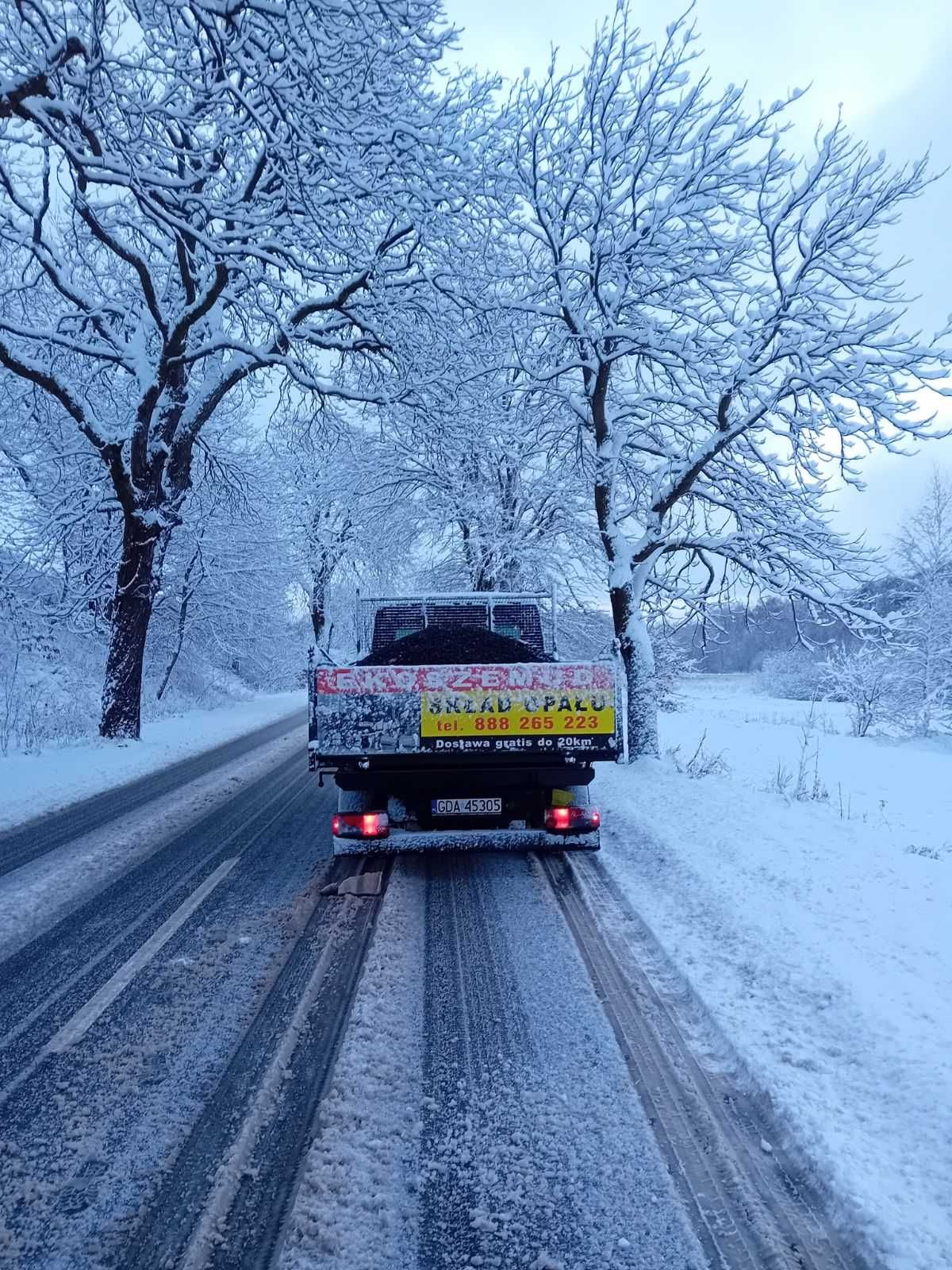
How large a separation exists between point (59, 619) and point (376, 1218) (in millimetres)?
16269

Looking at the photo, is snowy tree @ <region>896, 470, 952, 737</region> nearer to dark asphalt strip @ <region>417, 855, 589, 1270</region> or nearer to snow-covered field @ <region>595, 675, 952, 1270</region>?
snow-covered field @ <region>595, 675, 952, 1270</region>

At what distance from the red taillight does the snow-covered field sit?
22.1 inches

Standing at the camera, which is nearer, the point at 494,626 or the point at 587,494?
the point at 494,626

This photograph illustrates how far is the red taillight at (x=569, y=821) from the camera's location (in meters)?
5.36

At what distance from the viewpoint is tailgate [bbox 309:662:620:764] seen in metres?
5.04

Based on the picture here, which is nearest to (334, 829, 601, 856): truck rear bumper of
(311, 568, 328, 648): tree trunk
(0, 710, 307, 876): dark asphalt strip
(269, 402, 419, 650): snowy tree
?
(0, 710, 307, 876): dark asphalt strip

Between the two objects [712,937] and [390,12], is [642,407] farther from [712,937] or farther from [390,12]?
[712,937]

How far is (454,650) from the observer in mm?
6402

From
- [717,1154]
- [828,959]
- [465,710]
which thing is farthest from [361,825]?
[717,1154]

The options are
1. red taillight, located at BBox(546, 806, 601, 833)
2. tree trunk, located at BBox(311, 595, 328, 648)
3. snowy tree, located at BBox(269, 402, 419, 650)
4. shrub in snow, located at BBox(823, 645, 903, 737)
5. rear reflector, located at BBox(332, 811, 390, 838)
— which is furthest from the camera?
tree trunk, located at BBox(311, 595, 328, 648)

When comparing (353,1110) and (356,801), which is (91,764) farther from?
(353,1110)

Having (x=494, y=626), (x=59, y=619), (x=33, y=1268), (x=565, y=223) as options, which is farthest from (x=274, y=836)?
(x=59, y=619)

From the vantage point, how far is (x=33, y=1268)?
1.93m

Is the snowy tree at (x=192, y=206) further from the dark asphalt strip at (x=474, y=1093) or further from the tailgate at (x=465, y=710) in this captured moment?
the dark asphalt strip at (x=474, y=1093)
